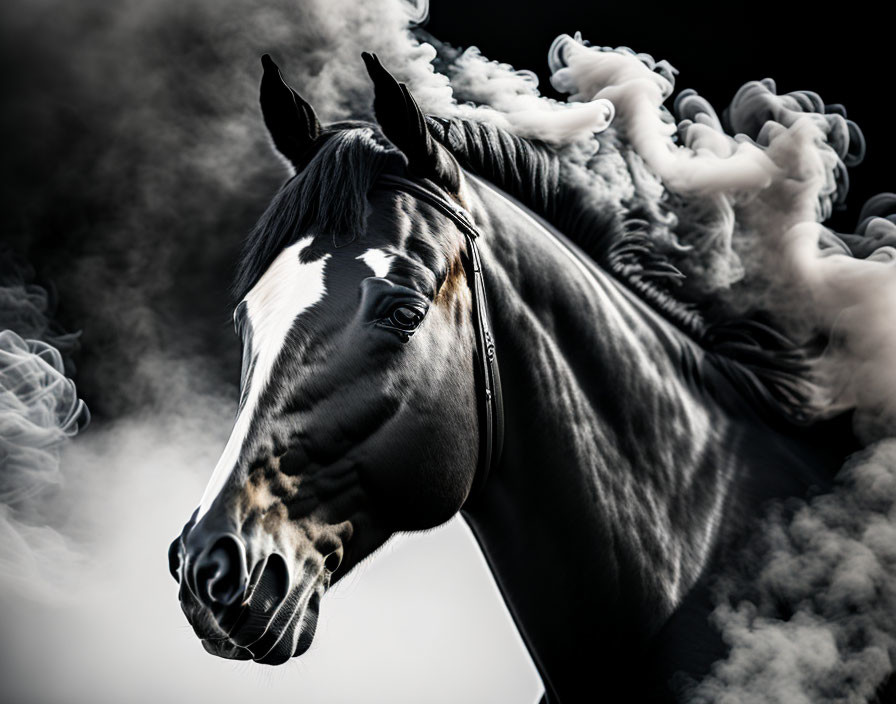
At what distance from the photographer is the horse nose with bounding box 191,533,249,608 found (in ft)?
2.51

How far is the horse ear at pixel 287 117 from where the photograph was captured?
1.21 metres

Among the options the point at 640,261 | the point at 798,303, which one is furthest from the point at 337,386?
the point at 798,303

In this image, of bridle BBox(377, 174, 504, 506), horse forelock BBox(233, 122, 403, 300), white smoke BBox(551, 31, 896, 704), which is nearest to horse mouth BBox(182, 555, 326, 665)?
bridle BBox(377, 174, 504, 506)

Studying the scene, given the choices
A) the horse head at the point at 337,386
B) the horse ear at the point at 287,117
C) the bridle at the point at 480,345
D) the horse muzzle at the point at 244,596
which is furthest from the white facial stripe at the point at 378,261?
the horse muzzle at the point at 244,596

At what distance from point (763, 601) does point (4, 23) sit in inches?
102

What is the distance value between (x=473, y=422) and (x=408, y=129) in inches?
17.8

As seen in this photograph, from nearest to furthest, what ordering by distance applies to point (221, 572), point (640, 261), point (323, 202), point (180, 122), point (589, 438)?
point (221, 572) < point (323, 202) < point (589, 438) < point (640, 261) < point (180, 122)

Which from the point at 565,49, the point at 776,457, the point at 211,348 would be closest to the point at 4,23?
the point at 211,348

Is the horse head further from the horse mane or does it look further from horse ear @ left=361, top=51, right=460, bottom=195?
the horse mane

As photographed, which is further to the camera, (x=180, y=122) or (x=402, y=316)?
(x=180, y=122)

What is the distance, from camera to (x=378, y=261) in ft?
3.37

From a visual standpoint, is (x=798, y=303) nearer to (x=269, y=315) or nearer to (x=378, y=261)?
(x=378, y=261)

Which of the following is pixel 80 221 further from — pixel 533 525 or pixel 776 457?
pixel 776 457

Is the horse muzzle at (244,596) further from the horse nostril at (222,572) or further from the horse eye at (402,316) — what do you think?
the horse eye at (402,316)
